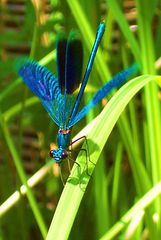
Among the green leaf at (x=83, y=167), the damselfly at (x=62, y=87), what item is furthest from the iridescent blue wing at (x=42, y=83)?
the green leaf at (x=83, y=167)

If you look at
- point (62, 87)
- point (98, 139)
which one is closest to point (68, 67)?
point (62, 87)

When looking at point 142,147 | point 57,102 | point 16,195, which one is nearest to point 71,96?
point 57,102

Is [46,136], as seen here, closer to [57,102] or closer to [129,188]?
[129,188]

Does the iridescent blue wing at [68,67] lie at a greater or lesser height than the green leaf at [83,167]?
greater

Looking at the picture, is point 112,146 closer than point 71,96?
No

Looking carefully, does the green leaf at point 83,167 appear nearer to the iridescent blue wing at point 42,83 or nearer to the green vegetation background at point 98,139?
the green vegetation background at point 98,139

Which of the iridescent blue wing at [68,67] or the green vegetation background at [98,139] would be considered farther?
the iridescent blue wing at [68,67]

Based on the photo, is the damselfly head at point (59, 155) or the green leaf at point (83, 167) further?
the damselfly head at point (59, 155)

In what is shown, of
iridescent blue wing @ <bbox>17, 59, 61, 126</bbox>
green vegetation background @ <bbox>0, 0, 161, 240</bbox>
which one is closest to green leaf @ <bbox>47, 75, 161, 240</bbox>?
green vegetation background @ <bbox>0, 0, 161, 240</bbox>
